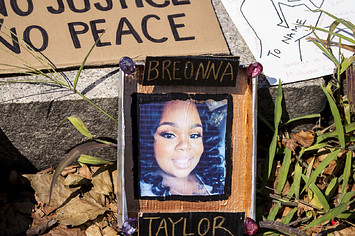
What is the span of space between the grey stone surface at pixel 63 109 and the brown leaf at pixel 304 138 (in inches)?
3.1

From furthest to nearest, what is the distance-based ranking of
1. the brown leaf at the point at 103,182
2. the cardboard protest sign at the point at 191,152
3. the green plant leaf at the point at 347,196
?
the brown leaf at the point at 103,182 → the green plant leaf at the point at 347,196 → the cardboard protest sign at the point at 191,152

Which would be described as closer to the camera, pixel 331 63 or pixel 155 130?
pixel 155 130

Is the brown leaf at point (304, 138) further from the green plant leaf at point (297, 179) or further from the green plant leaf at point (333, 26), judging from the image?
the green plant leaf at point (333, 26)

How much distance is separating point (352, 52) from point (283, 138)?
41 cm

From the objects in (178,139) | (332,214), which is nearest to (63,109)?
(178,139)

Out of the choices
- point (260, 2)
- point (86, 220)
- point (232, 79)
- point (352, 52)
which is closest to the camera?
point (232, 79)

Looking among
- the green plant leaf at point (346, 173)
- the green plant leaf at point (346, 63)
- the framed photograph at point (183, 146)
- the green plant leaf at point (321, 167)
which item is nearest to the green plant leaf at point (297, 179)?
the green plant leaf at point (321, 167)

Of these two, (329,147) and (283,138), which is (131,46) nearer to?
(283,138)

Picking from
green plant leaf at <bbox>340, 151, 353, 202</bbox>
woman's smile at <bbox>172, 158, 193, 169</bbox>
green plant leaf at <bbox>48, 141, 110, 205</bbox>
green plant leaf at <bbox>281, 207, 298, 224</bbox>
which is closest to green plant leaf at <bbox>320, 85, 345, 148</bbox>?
green plant leaf at <bbox>340, 151, 353, 202</bbox>

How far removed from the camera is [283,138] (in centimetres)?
155

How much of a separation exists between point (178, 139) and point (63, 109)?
0.43 m

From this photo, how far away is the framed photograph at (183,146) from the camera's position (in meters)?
1.31

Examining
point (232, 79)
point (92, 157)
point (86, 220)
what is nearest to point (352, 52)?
point (232, 79)

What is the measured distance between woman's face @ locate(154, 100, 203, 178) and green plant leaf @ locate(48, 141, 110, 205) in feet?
0.78
